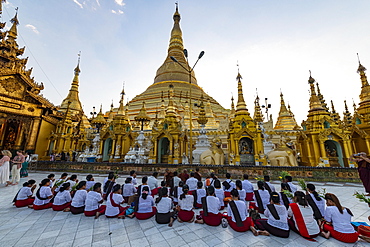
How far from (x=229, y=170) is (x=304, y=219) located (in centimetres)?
710

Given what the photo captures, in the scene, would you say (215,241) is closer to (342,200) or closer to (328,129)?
(342,200)

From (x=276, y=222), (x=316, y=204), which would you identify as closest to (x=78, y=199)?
(x=276, y=222)

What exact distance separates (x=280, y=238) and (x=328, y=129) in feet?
40.7

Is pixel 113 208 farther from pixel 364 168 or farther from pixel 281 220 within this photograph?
pixel 364 168

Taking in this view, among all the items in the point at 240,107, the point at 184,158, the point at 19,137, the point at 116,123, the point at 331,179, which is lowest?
the point at 331,179

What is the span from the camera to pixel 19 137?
1794cm

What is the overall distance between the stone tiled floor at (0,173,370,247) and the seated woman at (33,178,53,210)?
38 centimetres

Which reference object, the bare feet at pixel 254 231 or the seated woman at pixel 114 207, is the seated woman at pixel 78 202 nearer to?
the seated woman at pixel 114 207

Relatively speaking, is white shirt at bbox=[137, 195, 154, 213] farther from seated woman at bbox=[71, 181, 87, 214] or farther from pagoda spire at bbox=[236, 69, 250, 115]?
pagoda spire at bbox=[236, 69, 250, 115]

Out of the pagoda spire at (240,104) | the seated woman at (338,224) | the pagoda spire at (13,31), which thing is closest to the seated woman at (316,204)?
the seated woman at (338,224)

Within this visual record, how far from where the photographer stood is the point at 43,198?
498 centimetres

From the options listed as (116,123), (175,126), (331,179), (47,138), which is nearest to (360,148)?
(331,179)

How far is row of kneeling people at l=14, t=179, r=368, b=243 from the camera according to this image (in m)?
3.30

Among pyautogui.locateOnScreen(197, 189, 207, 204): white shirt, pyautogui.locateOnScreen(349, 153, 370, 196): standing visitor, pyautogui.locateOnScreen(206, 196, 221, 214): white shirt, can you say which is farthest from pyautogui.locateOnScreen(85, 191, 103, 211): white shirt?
pyautogui.locateOnScreen(349, 153, 370, 196): standing visitor
